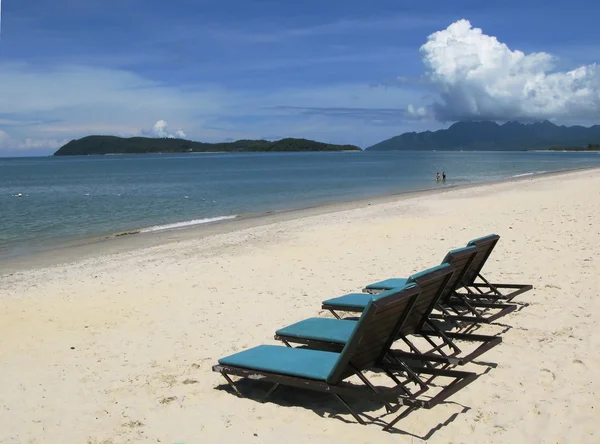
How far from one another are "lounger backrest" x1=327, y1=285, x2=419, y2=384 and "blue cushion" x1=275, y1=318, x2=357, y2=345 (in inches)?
35.1

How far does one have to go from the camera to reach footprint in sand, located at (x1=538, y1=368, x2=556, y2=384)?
513 cm

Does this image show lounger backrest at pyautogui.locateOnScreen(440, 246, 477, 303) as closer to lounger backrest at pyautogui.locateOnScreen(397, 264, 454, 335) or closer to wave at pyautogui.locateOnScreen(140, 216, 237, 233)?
lounger backrest at pyautogui.locateOnScreen(397, 264, 454, 335)

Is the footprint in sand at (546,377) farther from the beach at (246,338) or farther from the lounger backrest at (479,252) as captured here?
the lounger backrest at (479,252)

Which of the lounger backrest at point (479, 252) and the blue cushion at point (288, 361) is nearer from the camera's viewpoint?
the blue cushion at point (288, 361)

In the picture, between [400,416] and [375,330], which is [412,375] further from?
[375,330]

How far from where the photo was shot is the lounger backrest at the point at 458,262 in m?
6.20

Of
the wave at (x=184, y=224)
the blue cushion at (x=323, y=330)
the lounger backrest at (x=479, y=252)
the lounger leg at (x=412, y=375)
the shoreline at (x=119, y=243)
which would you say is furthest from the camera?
the wave at (x=184, y=224)

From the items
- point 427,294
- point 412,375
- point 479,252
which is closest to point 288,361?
point 412,375

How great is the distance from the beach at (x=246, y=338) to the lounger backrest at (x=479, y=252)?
0.67 meters

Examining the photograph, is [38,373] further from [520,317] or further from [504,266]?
[504,266]

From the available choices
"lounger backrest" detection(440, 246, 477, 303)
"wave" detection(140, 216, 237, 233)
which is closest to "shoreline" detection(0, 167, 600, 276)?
"wave" detection(140, 216, 237, 233)

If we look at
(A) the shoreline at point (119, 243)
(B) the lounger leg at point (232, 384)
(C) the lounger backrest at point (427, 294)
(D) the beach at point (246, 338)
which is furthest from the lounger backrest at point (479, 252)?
(A) the shoreline at point (119, 243)

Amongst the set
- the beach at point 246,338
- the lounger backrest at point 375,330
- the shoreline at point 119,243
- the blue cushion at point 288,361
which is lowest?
the shoreline at point 119,243

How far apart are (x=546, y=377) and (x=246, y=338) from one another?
10.7 feet
